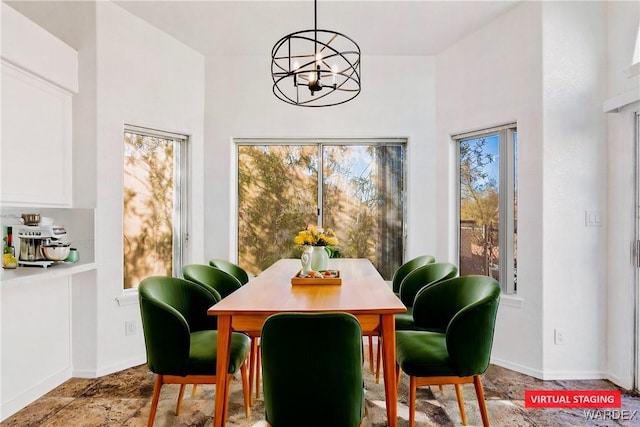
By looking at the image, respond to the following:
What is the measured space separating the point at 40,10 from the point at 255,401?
334cm

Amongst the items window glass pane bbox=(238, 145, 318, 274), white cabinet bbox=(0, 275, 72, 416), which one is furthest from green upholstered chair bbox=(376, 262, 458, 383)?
white cabinet bbox=(0, 275, 72, 416)

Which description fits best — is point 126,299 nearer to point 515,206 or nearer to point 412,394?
point 412,394

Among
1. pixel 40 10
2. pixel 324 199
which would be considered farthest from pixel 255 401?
pixel 40 10

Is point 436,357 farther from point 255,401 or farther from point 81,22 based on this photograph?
point 81,22

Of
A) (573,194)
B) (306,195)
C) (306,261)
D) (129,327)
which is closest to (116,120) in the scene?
(129,327)

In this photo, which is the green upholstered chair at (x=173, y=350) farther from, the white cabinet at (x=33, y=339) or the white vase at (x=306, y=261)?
the white cabinet at (x=33, y=339)

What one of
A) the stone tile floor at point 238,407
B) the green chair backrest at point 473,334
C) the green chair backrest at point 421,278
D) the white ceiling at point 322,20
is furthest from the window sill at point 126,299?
the green chair backrest at point 473,334

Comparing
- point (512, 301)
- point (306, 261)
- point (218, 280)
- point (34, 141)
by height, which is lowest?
point (512, 301)

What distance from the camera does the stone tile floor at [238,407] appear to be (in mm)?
2398

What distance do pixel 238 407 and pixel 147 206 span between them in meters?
2.01

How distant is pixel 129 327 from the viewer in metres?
3.31

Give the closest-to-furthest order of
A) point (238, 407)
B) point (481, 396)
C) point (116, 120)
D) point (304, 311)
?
point (304, 311)
point (481, 396)
point (238, 407)
point (116, 120)

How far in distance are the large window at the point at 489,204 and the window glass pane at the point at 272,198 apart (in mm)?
1496

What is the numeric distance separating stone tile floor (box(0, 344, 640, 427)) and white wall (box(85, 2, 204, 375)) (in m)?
0.34
